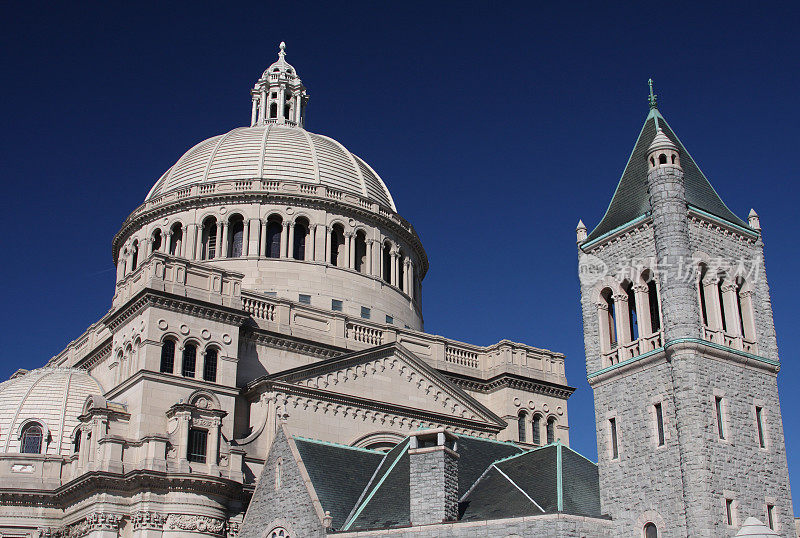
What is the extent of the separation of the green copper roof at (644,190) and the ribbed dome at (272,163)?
94.6 feet

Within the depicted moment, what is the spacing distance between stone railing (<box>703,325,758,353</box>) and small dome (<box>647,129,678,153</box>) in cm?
609

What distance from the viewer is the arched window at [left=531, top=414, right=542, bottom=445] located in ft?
165

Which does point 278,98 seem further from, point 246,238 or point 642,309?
point 642,309

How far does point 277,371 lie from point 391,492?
49.1ft

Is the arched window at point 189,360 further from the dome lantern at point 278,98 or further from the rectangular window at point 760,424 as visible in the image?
the dome lantern at point 278,98

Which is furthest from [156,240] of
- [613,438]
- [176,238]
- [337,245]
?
[613,438]

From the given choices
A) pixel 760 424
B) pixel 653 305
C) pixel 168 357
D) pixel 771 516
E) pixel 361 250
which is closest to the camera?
pixel 771 516

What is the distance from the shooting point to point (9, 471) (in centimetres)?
4072

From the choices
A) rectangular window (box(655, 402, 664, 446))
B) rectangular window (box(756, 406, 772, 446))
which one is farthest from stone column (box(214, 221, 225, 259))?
rectangular window (box(756, 406, 772, 446))

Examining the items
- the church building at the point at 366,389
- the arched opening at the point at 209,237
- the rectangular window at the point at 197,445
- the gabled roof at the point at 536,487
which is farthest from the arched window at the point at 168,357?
the arched opening at the point at 209,237

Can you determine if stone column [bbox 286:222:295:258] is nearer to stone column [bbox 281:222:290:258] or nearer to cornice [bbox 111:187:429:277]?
stone column [bbox 281:222:290:258]

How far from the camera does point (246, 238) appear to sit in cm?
5712

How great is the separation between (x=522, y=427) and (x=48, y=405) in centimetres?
2354

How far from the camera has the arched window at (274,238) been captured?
2271 inches
